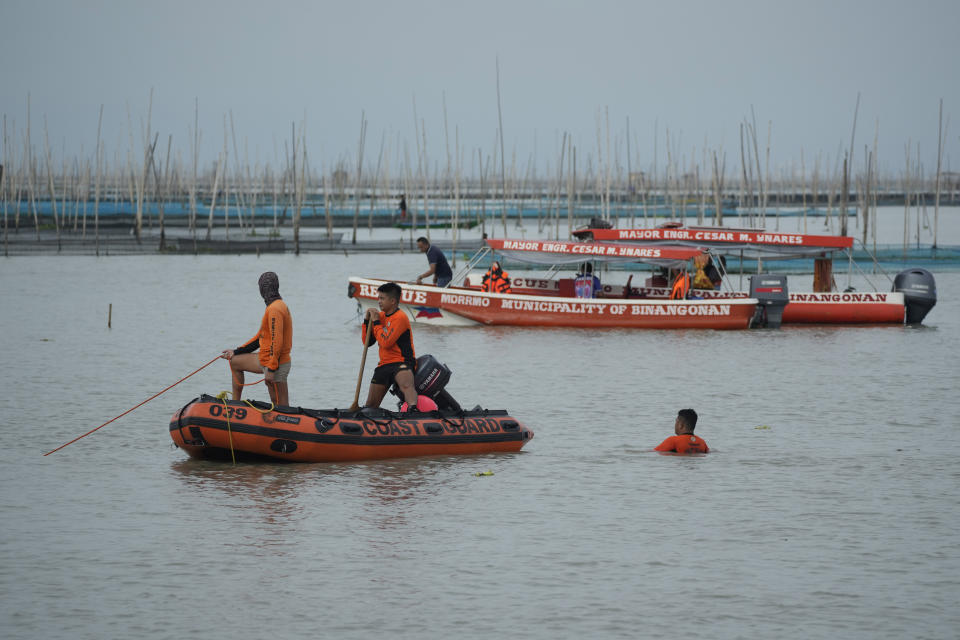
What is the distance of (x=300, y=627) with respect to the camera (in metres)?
8.15

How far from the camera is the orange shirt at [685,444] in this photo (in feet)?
45.7

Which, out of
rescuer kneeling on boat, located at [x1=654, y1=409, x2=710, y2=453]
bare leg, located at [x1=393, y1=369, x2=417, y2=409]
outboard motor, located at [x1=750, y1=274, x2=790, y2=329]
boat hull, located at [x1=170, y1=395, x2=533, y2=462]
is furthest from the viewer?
outboard motor, located at [x1=750, y1=274, x2=790, y2=329]

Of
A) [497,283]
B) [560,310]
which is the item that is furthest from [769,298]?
[497,283]

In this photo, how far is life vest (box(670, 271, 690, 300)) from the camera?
27.3m

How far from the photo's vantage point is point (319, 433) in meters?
12.7

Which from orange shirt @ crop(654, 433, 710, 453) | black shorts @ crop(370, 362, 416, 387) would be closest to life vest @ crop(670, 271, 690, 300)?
orange shirt @ crop(654, 433, 710, 453)

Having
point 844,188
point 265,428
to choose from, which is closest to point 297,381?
point 265,428

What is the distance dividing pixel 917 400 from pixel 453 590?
11796 millimetres

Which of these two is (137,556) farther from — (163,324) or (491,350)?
(163,324)

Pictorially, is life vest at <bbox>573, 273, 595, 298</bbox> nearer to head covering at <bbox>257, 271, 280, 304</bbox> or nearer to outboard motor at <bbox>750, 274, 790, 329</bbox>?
outboard motor at <bbox>750, 274, 790, 329</bbox>

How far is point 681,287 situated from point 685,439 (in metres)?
13.8

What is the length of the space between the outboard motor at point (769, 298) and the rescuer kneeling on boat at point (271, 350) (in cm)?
1675

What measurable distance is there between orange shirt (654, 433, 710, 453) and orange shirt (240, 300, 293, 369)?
14.9 ft

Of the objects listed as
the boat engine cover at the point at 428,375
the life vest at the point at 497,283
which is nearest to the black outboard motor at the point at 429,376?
the boat engine cover at the point at 428,375
